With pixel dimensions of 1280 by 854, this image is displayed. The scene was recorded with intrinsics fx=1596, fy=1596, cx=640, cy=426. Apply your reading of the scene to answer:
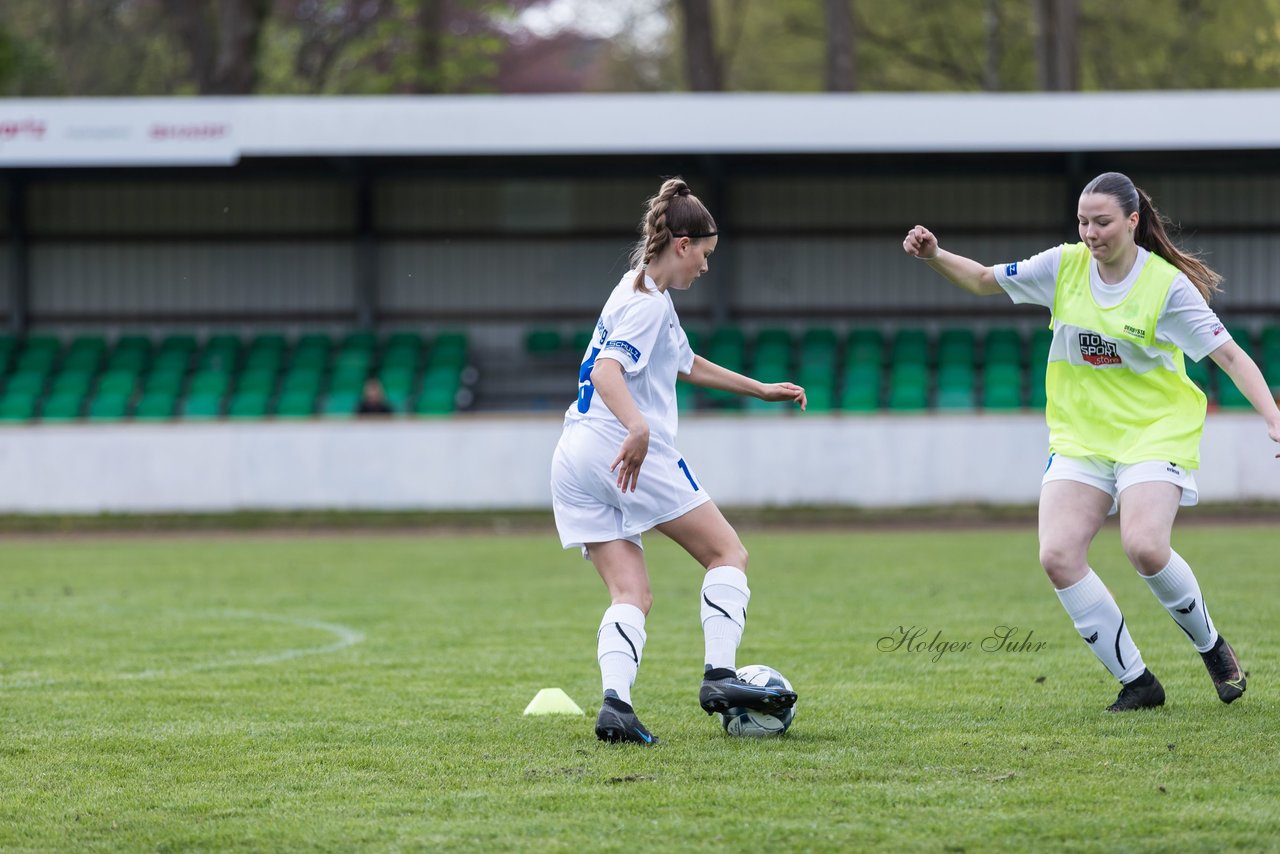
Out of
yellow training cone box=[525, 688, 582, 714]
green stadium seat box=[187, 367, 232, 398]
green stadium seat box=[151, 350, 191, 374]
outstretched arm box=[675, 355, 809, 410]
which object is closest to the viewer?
outstretched arm box=[675, 355, 809, 410]

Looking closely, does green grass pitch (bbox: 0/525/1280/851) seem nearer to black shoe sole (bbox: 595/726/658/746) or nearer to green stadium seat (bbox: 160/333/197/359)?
black shoe sole (bbox: 595/726/658/746)

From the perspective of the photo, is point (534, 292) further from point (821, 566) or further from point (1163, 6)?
point (1163, 6)

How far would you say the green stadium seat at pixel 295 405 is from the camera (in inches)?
853

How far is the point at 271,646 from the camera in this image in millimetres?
8828

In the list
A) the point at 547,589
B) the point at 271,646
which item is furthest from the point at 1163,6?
the point at 271,646

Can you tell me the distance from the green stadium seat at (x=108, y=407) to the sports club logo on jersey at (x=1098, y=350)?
59.0 feet

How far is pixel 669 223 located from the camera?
5598mm

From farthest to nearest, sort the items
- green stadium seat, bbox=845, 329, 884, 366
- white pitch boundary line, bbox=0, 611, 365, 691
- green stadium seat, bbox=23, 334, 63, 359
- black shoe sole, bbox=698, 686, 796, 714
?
green stadium seat, bbox=23, 334, 63, 359, green stadium seat, bbox=845, 329, 884, 366, white pitch boundary line, bbox=0, 611, 365, 691, black shoe sole, bbox=698, 686, 796, 714

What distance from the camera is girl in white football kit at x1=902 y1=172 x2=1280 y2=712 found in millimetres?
5914

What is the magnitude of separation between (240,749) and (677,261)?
2.35 m

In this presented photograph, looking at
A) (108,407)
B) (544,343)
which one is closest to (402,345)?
(544,343)

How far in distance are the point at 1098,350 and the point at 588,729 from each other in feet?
7.91

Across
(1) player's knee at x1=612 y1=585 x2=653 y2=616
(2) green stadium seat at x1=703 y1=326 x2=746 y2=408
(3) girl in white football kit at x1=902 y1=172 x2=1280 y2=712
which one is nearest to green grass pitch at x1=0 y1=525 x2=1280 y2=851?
(3) girl in white football kit at x1=902 y1=172 x2=1280 y2=712

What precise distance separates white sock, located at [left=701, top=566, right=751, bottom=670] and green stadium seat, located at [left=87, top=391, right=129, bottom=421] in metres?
17.7
